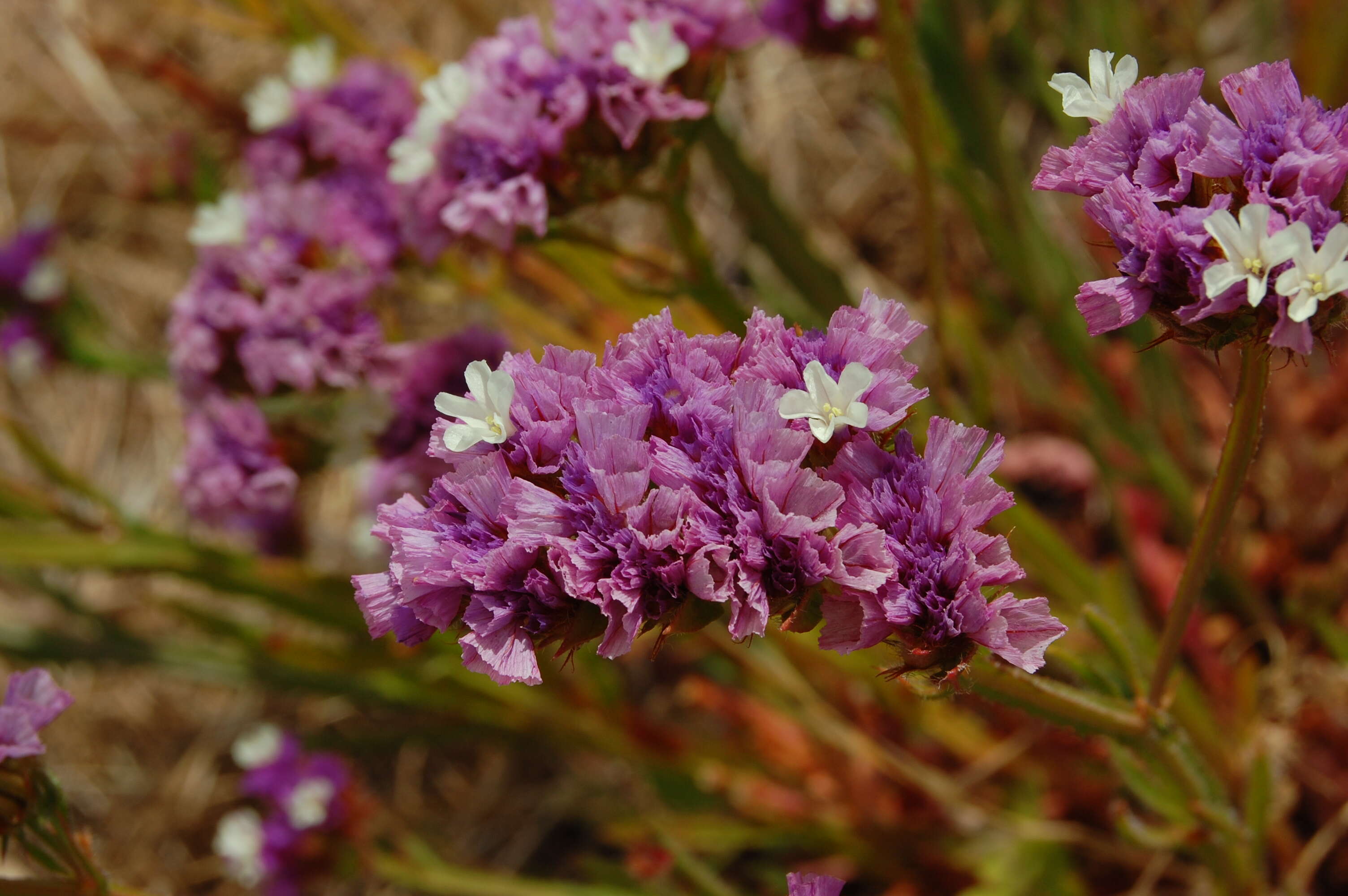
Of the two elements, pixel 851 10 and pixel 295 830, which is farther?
pixel 295 830

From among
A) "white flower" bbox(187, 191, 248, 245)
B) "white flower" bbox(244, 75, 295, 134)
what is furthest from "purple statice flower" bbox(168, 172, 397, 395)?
"white flower" bbox(244, 75, 295, 134)

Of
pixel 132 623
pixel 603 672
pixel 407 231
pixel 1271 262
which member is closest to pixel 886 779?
pixel 603 672

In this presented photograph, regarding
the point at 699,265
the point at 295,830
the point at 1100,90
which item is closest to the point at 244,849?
Result: the point at 295,830

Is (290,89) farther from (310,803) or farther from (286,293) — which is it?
(310,803)

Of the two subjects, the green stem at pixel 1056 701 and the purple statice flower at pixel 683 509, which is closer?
the purple statice flower at pixel 683 509

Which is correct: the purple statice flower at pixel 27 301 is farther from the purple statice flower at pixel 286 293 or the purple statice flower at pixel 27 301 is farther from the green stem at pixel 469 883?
the green stem at pixel 469 883

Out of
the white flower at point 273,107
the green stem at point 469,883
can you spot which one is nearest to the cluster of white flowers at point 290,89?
the white flower at point 273,107
